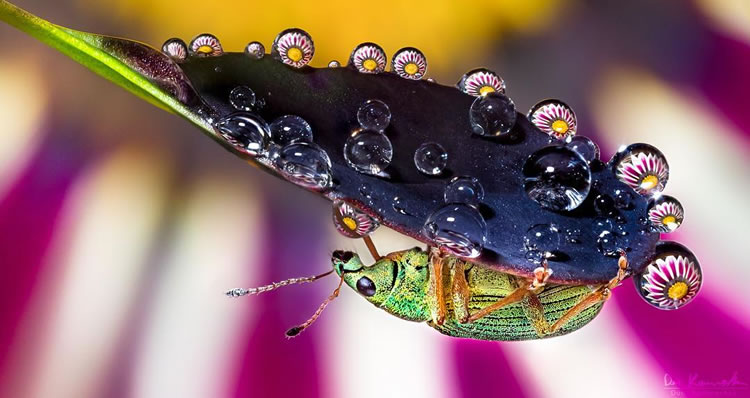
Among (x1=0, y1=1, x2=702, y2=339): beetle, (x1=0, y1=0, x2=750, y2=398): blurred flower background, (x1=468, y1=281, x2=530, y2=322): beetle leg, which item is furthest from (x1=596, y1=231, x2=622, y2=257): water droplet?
(x1=0, y1=0, x2=750, y2=398): blurred flower background

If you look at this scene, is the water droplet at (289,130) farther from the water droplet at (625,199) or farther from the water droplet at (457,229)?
the water droplet at (625,199)

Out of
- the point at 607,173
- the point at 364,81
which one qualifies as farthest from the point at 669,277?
the point at 364,81

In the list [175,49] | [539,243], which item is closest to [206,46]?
[175,49]

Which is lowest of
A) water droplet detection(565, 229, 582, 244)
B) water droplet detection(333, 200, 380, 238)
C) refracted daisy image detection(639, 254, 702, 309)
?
refracted daisy image detection(639, 254, 702, 309)

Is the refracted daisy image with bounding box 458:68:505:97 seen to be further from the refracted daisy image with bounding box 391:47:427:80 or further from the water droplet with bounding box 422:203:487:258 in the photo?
the water droplet with bounding box 422:203:487:258

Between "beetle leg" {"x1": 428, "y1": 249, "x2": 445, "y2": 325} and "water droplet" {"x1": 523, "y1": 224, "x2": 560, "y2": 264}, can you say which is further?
"beetle leg" {"x1": 428, "y1": 249, "x2": 445, "y2": 325}

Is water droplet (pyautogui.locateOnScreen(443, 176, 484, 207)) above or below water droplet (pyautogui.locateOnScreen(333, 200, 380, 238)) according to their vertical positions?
below

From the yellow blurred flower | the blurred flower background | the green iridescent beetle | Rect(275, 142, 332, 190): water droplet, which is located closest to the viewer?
Rect(275, 142, 332, 190): water droplet

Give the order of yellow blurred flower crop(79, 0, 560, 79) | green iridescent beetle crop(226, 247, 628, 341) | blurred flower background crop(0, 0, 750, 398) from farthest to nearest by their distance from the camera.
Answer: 1. yellow blurred flower crop(79, 0, 560, 79)
2. blurred flower background crop(0, 0, 750, 398)
3. green iridescent beetle crop(226, 247, 628, 341)

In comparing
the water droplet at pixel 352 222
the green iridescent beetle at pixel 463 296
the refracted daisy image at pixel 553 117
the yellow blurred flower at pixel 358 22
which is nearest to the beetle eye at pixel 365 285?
the green iridescent beetle at pixel 463 296
